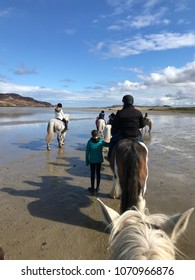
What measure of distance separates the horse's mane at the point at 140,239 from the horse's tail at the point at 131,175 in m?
2.19

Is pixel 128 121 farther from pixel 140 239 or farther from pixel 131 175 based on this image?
pixel 140 239

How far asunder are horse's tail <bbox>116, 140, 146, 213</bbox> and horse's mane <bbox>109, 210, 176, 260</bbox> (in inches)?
86.1

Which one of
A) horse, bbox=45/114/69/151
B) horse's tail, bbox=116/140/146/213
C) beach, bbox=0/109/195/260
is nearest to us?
horse's tail, bbox=116/140/146/213

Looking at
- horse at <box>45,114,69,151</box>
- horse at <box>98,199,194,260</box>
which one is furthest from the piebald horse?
horse at <box>45,114,69,151</box>

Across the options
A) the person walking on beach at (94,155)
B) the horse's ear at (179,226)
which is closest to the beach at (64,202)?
the person walking on beach at (94,155)

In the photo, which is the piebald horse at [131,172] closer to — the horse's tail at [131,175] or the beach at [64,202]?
the horse's tail at [131,175]

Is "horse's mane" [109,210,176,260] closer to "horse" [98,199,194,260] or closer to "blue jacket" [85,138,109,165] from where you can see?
"horse" [98,199,194,260]

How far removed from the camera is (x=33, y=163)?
10.6 meters

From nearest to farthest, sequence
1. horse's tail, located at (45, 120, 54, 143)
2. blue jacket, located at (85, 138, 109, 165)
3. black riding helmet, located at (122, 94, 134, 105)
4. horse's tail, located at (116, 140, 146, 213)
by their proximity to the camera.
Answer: horse's tail, located at (116, 140, 146, 213)
black riding helmet, located at (122, 94, 134, 105)
blue jacket, located at (85, 138, 109, 165)
horse's tail, located at (45, 120, 54, 143)

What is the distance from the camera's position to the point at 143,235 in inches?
83.3

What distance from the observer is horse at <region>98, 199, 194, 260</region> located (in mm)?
1992

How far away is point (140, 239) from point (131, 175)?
2.82 meters
